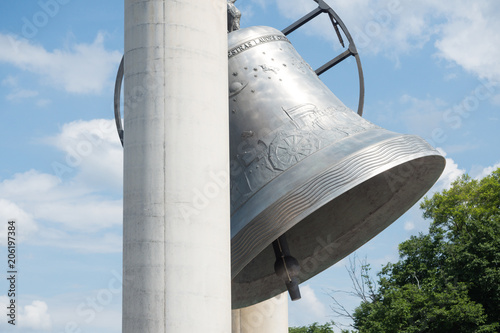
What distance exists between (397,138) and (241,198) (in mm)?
1714

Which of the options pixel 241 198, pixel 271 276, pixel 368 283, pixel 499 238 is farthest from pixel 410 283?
pixel 241 198

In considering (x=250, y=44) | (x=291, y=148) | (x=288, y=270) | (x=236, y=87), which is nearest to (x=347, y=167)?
(x=291, y=148)

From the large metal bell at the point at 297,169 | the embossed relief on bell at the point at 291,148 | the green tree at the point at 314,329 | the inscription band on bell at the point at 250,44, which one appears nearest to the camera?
the large metal bell at the point at 297,169

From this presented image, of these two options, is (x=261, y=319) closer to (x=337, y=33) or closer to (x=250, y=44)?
(x=337, y=33)

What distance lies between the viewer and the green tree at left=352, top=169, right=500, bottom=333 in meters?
27.0

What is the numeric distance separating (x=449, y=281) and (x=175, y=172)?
79.0ft

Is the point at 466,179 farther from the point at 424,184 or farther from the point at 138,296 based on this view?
the point at 138,296

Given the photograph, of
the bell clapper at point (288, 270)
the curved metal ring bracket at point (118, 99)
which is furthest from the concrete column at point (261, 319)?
the curved metal ring bracket at point (118, 99)

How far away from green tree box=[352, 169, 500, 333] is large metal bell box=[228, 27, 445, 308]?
1886cm

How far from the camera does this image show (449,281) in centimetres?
2861

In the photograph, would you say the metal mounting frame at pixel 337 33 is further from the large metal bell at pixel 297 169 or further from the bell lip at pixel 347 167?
the bell lip at pixel 347 167

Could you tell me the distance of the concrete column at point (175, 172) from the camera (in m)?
6.51

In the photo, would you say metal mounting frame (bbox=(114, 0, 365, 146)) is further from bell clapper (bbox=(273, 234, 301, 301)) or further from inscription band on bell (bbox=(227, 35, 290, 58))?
bell clapper (bbox=(273, 234, 301, 301))

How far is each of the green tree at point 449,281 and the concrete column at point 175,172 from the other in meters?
21.7
